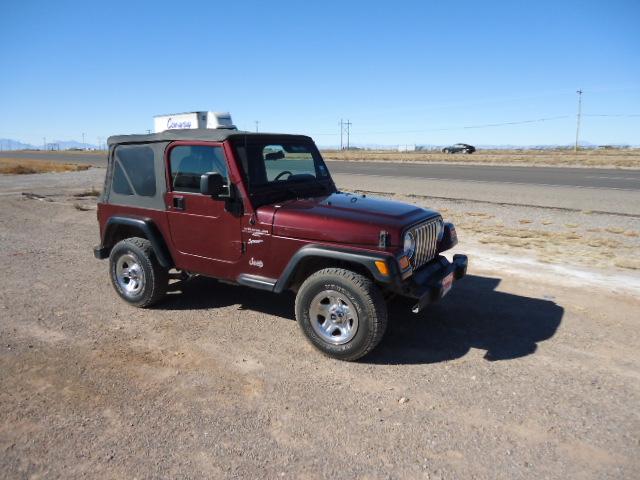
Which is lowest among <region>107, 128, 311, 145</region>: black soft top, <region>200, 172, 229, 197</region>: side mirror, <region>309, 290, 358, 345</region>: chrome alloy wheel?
<region>309, 290, 358, 345</region>: chrome alloy wheel

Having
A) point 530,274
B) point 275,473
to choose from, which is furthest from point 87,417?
point 530,274

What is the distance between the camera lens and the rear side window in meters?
5.12

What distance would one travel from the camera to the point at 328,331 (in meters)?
4.18

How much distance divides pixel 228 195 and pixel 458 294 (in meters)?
3.12

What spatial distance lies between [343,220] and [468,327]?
1866 millimetres

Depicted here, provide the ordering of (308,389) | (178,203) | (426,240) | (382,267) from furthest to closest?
1. (178,203)
2. (426,240)
3. (382,267)
4. (308,389)

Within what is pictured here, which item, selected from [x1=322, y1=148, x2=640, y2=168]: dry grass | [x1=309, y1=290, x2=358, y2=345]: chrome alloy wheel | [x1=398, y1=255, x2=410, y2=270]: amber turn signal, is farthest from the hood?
[x1=322, y1=148, x2=640, y2=168]: dry grass

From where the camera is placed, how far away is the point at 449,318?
5.06m

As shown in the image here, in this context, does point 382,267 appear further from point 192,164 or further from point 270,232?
point 192,164

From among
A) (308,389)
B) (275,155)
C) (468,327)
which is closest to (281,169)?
(275,155)

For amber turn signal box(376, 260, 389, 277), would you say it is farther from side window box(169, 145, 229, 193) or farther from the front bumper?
side window box(169, 145, 229, 193)

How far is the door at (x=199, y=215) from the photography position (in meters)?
4.59

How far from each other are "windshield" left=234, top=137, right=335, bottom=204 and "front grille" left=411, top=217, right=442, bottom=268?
1315 millimetres

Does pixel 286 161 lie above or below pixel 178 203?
above
